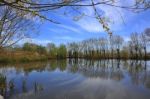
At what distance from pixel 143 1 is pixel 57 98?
1157 cm

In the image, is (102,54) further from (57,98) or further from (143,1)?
(143,1)


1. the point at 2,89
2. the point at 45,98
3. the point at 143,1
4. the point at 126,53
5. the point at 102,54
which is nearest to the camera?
the point at 143,1

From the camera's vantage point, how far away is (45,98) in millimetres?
13930

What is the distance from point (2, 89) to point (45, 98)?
2.96 meters

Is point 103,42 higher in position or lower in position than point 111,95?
higher

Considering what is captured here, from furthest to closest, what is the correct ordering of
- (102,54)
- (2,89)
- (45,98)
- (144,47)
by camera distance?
(102,54) < (144,47) < (2,89) < (45,98)

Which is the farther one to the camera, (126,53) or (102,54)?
(102,54)

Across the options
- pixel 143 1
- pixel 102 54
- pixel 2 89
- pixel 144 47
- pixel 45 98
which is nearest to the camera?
pixel 143 1

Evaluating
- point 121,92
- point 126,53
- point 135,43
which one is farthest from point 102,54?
point 121,92

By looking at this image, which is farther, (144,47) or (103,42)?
(103,42)

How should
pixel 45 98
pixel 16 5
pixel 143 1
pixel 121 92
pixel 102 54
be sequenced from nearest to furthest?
pixel 16 5
pixel 143 1
pixel 45 98
pixel 121 92
pixel 102 54

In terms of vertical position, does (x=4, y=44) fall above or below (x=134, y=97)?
above

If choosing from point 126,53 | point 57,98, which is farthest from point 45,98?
point 126,53

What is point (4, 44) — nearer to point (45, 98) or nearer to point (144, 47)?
point (45, 98)
